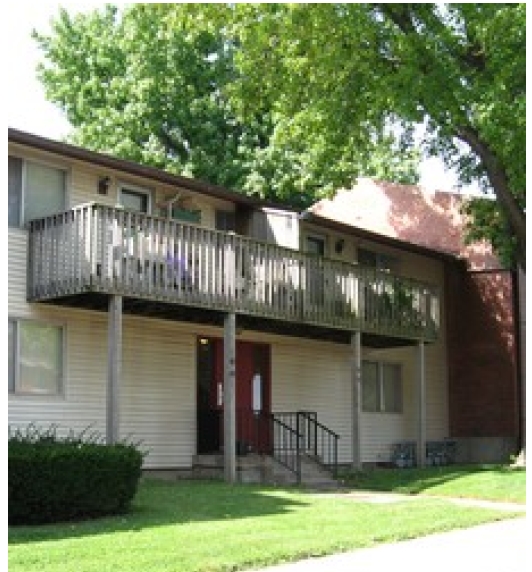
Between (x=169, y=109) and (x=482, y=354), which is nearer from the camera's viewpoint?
(x=482, y=354)

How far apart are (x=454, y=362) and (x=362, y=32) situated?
13.1m

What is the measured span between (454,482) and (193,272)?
687 cm

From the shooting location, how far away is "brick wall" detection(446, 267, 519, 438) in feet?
96.5

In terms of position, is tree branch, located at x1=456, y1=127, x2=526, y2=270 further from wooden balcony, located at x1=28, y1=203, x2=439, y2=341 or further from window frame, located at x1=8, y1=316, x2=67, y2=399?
window frame, located at x1=8, y1=316, x2=67, y2=399

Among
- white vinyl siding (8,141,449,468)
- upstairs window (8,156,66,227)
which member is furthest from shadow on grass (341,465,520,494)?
upstairs window (8,156,66,227)

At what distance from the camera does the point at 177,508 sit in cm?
1484

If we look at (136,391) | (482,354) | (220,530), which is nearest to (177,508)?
(220,530)

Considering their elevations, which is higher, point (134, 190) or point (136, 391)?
point (134, 190)

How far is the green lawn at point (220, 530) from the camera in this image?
10.4m

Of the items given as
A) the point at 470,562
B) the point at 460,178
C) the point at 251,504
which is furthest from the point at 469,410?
the point at 470,562

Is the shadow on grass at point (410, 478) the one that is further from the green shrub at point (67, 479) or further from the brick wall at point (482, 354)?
the green shrub at point (67, 479)

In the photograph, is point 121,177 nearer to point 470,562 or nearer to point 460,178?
point 460,178

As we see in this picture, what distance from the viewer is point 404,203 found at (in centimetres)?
3300

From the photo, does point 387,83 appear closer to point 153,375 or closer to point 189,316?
point 189,316
